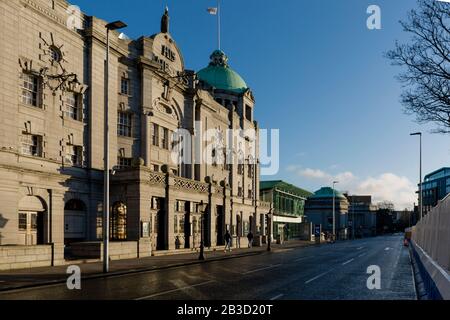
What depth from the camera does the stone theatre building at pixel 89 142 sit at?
1105 inches

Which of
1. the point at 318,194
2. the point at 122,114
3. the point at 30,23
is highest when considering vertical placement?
the point at 30,23

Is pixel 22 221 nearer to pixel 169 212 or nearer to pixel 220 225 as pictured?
pixel 169 212

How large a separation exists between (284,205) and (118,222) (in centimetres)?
5447

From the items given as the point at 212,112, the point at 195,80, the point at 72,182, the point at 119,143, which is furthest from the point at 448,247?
the point at 212,112

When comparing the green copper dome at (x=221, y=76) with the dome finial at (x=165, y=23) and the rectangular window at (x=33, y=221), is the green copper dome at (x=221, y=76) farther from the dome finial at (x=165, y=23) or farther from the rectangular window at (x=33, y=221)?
the rectangular window at (x=33, y=221)

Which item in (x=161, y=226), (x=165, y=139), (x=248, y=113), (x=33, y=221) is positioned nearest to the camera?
(x=33, y=221)

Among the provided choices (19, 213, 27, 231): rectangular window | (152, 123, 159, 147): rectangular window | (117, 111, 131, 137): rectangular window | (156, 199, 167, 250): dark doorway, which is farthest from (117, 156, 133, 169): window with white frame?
(19, 213, 27, 231): rectangular window

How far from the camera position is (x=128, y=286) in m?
17.8

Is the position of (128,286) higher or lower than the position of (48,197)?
lower

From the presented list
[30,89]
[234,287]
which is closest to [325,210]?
[30,89]

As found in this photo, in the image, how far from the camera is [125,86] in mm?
40219

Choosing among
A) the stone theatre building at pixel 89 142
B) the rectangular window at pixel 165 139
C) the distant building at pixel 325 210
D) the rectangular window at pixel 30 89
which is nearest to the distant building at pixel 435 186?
the distant building at pixel 325 210

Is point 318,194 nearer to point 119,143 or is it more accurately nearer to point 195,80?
point 195,80
